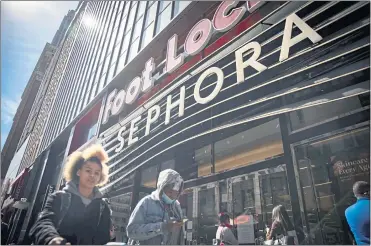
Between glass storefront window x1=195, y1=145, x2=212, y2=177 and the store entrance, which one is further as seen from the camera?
glass storefront window x1=195, y1=145, x2=212, y2=177

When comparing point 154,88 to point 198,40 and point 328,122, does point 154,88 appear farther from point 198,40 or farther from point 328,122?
point 328,122

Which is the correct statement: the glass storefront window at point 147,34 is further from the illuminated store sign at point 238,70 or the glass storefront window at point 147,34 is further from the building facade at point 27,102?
the building facade at point 27,102

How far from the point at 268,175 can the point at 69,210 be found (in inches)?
109

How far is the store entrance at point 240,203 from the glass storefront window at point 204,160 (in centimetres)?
25

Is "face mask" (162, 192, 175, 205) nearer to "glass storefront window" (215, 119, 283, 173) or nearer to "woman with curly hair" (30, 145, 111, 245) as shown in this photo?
"woman with curly hair" (30, 145, 111, 245)

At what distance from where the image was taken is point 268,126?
3.81 m

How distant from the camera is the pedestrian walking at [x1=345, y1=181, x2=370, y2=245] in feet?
8.34

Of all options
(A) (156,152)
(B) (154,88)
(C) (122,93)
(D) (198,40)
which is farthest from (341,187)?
(C) (122,93)

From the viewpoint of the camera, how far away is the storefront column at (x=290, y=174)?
3110 mm

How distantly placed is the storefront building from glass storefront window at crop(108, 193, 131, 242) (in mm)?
22

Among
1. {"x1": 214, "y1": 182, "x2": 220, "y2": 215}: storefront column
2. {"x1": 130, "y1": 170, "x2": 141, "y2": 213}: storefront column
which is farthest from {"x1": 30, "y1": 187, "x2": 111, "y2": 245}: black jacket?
{"x1": 214, "y1": 182, "x2": 220, "y2": 215}: storefront column

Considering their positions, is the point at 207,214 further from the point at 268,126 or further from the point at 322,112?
the point at 322,112

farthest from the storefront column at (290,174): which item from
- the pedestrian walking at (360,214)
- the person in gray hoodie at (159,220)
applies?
the person in gray hoodie at (159,220)

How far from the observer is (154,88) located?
20.9ft
